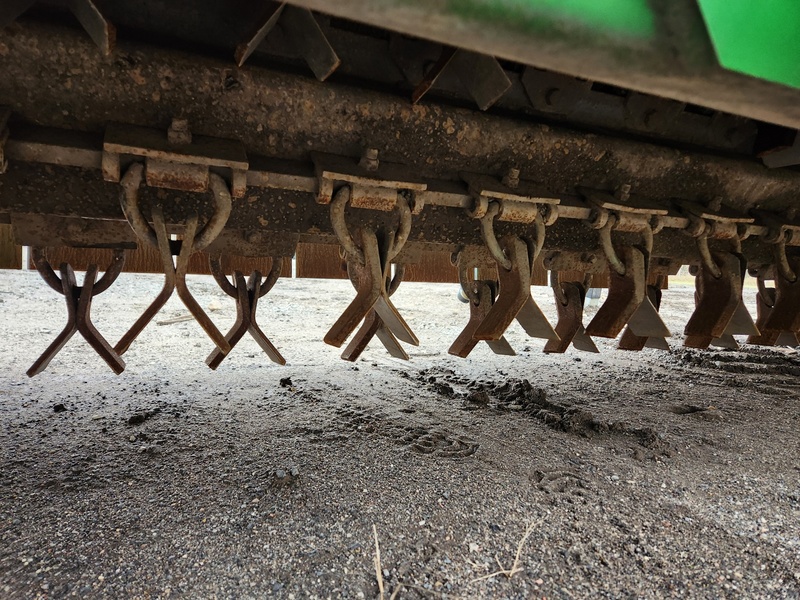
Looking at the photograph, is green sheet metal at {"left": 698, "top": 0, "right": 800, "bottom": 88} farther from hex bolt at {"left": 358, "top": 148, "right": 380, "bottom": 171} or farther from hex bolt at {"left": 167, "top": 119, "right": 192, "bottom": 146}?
hex bolt at {"left": 167, "top": 119, "right": 192, "bottom": 146}

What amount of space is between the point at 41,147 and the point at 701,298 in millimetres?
1916

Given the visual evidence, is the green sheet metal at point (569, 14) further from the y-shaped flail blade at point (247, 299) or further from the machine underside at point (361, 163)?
the y-shaped flail blade at point (247, 299)

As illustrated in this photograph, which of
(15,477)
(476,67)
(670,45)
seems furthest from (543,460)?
(15,477)

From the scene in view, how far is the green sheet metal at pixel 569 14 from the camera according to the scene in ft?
1.62

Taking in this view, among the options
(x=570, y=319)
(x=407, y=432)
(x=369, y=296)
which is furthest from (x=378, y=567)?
(x=570, y=319)

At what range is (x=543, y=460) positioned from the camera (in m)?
1.45

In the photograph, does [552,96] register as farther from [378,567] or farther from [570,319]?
[378,567]

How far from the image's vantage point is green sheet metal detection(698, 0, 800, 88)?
0.53 metres

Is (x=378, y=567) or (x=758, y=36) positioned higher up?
(x=758, y=36)

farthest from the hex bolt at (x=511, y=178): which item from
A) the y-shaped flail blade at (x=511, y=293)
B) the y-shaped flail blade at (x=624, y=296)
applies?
the y-shaped flail blade at (x=624, y=296)

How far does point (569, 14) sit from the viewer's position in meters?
0.52

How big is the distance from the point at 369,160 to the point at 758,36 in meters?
0.78

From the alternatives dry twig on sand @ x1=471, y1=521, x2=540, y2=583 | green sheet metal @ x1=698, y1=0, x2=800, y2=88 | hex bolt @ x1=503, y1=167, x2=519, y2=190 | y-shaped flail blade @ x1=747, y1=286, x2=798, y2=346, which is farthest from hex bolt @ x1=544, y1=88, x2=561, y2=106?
y-shaped flail blade @ x1=747, y1=286, x2=798, y2=346

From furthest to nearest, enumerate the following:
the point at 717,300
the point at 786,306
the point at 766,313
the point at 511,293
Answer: the point at 766,313
the point at 786,306
the point at 717,300
the point at 511,293
